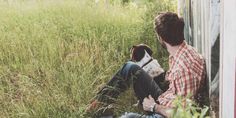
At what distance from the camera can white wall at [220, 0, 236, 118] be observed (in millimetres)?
2621

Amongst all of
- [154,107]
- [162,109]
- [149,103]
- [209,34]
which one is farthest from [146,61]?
[209,34]

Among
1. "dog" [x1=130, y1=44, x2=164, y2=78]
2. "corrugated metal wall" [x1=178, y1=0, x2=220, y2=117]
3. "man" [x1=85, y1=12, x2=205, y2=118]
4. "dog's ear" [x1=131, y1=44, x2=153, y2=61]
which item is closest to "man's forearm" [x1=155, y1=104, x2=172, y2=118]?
"man" [x1=85, y1=12, x2=205, y2=118]

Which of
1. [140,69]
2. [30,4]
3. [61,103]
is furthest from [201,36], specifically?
[30,4]

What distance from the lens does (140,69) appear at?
455cm

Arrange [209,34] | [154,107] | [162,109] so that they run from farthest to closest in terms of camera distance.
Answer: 1. [154,107]
2. [162,109]
3. [209,34]

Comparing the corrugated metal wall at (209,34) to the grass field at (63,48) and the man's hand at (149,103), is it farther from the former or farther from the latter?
the grass field at (63,48)

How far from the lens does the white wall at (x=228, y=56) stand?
2621mm

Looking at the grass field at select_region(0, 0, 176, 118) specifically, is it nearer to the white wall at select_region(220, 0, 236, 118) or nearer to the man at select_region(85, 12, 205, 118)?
the man at select_region(85, 12, 205, 118)

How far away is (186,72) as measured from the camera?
3.69 meters

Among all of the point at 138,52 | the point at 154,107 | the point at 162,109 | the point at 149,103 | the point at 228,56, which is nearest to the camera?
the point at 228,56

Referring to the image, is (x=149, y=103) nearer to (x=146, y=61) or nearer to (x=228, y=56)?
(x=146, y=61)

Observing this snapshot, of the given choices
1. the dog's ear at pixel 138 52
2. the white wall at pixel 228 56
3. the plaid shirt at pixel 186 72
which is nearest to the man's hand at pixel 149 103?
the plaid shirt at pixel 186 72

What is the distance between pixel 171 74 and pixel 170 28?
332mm

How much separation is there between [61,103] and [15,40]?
1534 millimetres
